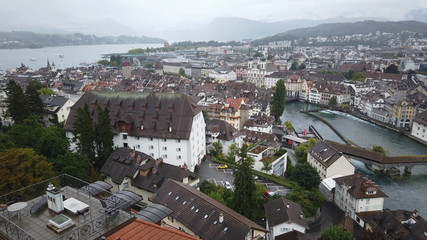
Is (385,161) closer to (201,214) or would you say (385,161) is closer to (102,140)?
(201,214)

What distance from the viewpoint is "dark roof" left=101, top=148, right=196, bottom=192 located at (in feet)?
63.2

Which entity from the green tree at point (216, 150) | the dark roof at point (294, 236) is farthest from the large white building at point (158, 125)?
the dark roof at point (294, 236)

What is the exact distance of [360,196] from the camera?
72.8 feet

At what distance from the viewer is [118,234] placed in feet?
24.1

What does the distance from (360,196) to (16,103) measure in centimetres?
2686

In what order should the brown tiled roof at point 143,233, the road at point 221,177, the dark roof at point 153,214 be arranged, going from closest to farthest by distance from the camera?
the brown tiled roof at point 143,233
the dark roof at point 153,214
the road at point 221,177

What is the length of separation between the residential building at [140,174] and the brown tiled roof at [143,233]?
36.0ft

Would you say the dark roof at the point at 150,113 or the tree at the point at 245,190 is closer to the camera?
the tree at the point at 245,190

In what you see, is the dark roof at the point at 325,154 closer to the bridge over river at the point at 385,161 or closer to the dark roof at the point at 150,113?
the bridge over river at the point at 385,161

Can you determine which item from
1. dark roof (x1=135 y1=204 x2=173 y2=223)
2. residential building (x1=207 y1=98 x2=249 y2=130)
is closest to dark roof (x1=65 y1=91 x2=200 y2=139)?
dark roof (x1=135 y1=204 x2=173 y2=223)

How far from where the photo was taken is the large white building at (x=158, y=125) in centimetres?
2456

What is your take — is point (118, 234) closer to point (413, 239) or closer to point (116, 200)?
point (116, 200)

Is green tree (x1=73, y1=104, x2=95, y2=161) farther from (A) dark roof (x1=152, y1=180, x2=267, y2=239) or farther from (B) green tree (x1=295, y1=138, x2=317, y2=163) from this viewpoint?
(B) green tree (x1=295, y1=138, x2=317, y2=163)

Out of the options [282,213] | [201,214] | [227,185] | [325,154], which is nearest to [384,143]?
[325,154]
